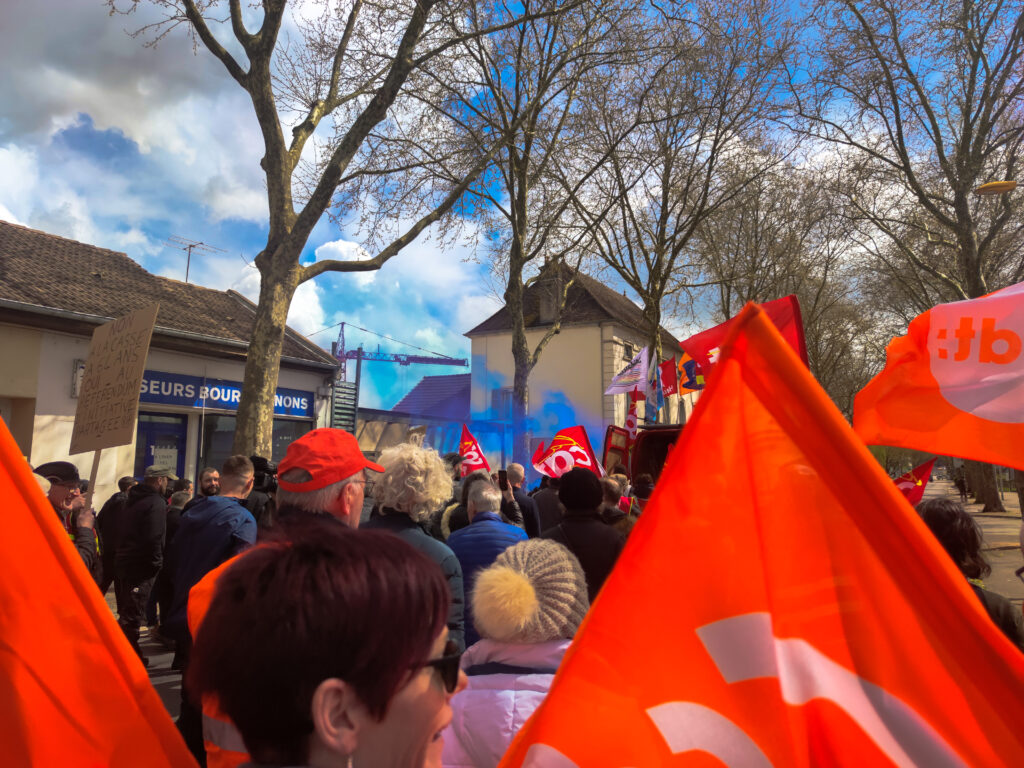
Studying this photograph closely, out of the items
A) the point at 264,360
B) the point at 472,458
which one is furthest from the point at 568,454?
the point at 264,360

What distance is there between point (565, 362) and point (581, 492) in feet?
101

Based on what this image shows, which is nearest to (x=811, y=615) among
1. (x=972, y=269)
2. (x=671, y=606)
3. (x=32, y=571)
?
(x=671, y=606)

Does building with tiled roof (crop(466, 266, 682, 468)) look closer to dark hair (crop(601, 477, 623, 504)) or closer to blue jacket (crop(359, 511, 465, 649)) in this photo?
dark hair (crop(601, 477, 623, 504))

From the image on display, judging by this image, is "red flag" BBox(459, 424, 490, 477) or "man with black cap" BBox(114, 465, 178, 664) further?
"red flag" BBox(459, 424, 490, 477)

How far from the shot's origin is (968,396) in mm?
3408

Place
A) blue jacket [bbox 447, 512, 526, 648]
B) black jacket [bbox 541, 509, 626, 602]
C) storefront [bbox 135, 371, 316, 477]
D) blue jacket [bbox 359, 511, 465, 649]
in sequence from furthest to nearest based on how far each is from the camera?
storefront [bbox 135, 371, 316, 477] < black jacket [bbox 541, 509, 626, 602] < blue jacket [bbox 447, 512, 526, 648] < blue jacket [bbox 359, 511, 465, 649]

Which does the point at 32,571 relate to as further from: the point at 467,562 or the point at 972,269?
the point at 972,269

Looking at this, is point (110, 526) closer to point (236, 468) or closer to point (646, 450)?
point (236, 468)

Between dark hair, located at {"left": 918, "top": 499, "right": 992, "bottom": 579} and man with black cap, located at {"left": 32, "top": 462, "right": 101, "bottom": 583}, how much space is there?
509 centimetres

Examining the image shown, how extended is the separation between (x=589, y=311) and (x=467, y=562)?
31.8 meters

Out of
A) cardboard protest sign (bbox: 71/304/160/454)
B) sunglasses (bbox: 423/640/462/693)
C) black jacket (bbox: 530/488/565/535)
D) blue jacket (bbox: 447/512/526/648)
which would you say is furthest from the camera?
black jacket (bbox: 530/488/565/535)

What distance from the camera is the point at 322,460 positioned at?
2.92 meters

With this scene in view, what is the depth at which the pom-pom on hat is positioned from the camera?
4.24 metres

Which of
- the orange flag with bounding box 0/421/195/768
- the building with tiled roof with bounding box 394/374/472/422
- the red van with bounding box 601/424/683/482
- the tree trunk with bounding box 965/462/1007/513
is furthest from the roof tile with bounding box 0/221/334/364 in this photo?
the building with tiled roof with bounding box 394/374/472/422
